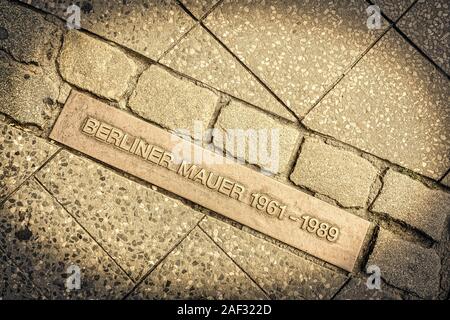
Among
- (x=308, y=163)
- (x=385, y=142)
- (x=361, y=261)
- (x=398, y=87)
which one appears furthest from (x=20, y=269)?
(x=398, y=87)

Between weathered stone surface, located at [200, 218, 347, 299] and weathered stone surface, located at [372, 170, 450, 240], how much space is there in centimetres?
53

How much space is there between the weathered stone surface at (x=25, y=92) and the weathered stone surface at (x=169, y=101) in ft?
1.48

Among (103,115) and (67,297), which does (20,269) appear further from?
(103,115)

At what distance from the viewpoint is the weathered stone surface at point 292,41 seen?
1870 mm

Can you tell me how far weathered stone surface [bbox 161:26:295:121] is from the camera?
6.09 feet

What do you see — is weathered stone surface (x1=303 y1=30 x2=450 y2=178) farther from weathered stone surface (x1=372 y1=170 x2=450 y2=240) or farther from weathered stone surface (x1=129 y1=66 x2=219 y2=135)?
weathered stone surface (x1=129 y1=66 x2=219 y2=135)

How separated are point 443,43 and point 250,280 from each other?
1.74 metres

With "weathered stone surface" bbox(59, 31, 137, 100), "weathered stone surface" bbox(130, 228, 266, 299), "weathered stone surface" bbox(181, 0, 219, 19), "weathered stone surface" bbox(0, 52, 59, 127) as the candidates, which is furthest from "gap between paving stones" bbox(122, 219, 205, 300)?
"weathered stone surface" bbox(181, 0, 219, 19)

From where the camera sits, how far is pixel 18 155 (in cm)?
177

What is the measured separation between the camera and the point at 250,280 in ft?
5.95

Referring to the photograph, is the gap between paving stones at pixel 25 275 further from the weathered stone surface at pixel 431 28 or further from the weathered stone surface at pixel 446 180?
the weathered stone surface at pixel 431 28

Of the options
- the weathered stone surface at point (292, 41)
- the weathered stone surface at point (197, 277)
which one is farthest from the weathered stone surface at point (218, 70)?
the weathered stone surface at point (197, 277)

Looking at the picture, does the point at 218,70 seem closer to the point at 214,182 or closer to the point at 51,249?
the point at 214,182

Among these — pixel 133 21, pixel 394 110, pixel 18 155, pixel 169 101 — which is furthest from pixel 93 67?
pixel 394 110
